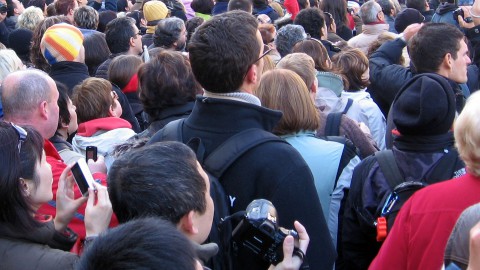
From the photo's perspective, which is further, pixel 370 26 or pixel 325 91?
pixel 370 26

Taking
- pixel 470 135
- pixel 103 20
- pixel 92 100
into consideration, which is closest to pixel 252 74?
pixel 470 135

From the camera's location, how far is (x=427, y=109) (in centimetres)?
319

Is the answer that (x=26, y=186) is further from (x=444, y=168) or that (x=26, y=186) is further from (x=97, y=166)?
(x=444, y=168)

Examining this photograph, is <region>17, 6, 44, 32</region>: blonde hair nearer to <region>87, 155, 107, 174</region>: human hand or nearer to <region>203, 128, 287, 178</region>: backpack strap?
<region>87, 155, 107, 174</region>: human hand

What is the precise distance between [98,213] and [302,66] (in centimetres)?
218

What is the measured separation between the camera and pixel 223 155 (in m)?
2.60

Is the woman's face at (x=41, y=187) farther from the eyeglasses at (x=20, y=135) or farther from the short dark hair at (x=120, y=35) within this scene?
the short dark hair at (x=120, y=35)

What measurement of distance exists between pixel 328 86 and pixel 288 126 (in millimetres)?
1231

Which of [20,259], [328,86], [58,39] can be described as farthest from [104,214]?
[58,39]

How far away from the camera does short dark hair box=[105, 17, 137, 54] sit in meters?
6.86

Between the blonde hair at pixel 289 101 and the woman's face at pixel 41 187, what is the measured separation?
4.16 feet

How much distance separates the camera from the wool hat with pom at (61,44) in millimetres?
5402

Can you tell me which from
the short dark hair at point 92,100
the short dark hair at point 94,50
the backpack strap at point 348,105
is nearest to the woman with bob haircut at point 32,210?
the short dark hair at point 92,100

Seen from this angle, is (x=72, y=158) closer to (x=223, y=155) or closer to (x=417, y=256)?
(x=223, y=155)
